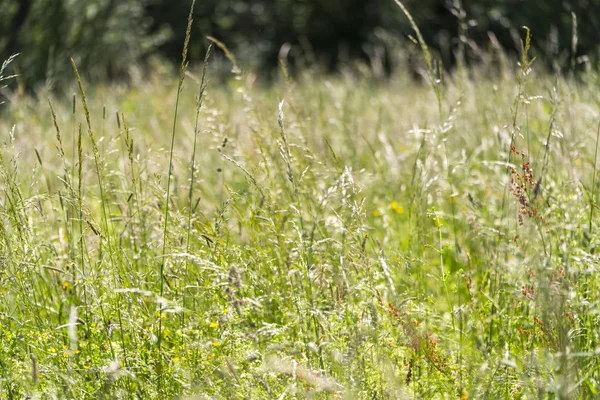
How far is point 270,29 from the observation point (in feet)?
53.9

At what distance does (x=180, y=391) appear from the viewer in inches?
68.9

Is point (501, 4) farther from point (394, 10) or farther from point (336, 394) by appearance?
point (336, 394)

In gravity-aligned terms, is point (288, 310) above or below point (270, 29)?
above

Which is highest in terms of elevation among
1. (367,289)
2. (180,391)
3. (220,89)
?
(367,289)

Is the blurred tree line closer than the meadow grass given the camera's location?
No

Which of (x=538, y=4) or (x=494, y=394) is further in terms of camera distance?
(x=538, y=4)

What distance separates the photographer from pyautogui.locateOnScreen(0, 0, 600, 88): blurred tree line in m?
7.73

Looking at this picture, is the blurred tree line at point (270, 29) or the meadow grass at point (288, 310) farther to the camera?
the blurred tree line at point (270, 29)

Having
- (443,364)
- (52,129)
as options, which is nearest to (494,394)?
(443,364)

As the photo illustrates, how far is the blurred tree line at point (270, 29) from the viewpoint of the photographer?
7730 millimetres

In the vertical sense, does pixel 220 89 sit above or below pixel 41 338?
below

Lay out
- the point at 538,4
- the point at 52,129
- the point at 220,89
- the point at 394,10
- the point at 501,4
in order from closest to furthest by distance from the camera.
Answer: the point at 52,129 < the point at 220,89 < the point at 538,4 < the point at 501,4 < the point at 394,10

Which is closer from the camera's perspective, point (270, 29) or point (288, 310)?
point (288, 310)

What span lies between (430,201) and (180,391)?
57.8 inches
